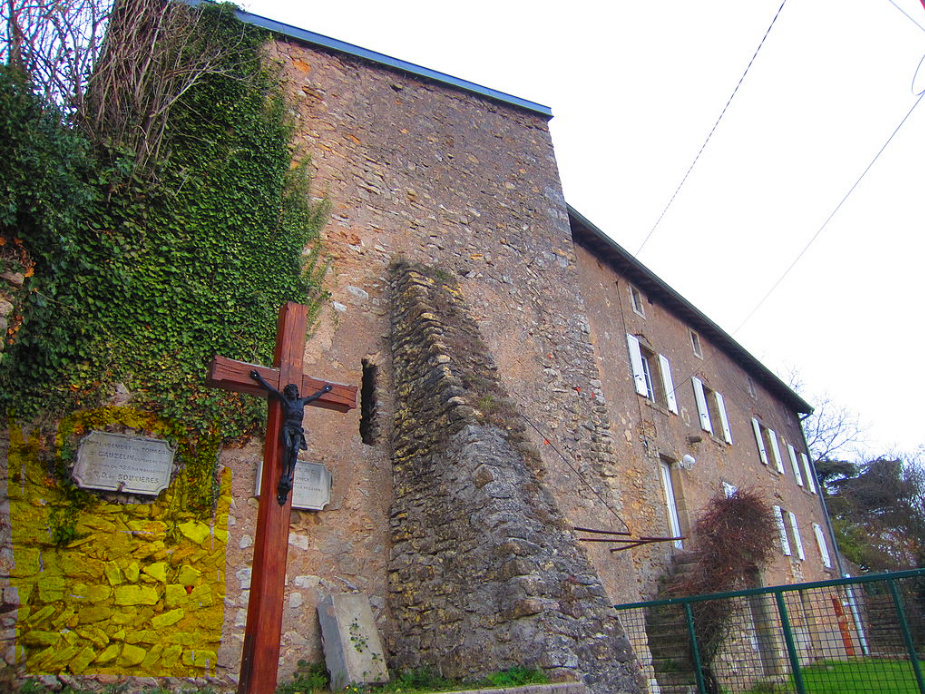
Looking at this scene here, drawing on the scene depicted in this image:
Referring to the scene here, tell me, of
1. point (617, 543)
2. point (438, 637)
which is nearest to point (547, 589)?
point (438, 637)

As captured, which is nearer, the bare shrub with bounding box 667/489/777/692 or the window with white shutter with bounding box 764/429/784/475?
the bare shrub with bounding box 667/489/777/692

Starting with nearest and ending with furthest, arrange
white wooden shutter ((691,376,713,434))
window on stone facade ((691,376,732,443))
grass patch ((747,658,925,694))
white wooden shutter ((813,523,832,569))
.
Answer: grass patch ((747,658,925,694)), white wooden shutter ((691,376,713,434)), window on stone facade ((691,376,732,443)), white wooden shutter ((813,523,832,569))

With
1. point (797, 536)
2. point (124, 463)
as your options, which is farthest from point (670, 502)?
point (124, 463)

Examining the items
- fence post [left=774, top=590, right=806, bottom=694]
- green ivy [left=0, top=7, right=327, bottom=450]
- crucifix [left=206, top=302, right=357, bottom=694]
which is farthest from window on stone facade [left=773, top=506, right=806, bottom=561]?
crucifix [left=206, top=302, right=357, bottom=694]

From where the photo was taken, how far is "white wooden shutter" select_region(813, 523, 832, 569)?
1800 cm

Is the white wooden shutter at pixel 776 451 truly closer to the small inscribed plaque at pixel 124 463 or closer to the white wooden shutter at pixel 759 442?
the white wooden shutter at pixel 759 442

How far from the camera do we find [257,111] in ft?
23.7

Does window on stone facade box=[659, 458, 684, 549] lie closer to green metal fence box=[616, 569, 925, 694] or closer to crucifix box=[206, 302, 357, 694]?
green metal fence box=[616, 569, 925, 694]

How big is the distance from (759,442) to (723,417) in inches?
98.9

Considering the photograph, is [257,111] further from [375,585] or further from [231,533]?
[375,585]

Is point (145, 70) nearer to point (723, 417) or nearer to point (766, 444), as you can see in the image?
point (723, 417)

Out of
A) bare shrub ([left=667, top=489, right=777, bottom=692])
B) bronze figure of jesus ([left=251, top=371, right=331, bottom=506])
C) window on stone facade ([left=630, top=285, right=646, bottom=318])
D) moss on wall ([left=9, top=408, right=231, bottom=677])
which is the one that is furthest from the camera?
window on stone facade ([left=630, top=285, right=646, bottom=318])

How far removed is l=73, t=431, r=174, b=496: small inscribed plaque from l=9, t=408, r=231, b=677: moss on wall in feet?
0.28

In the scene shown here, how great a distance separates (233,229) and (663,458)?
336 inches
